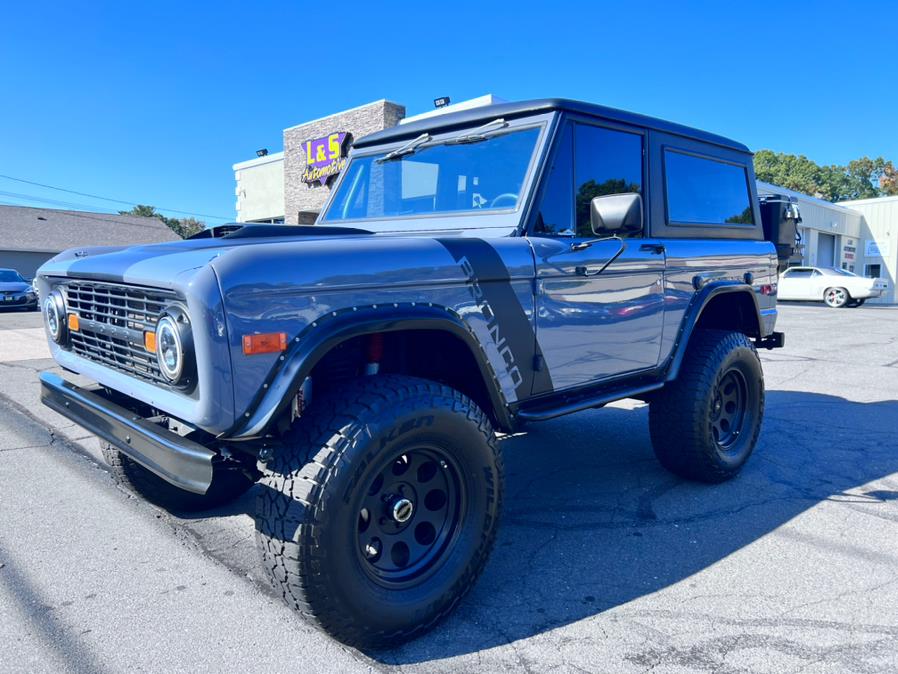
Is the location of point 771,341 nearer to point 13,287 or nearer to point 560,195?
point 560,195

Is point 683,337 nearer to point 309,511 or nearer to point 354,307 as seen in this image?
point 354,307

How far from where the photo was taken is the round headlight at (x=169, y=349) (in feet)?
7.00

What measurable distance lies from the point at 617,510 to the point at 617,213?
178 centimetres

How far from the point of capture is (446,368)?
2.96 metres

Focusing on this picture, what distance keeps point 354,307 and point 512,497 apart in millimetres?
2097

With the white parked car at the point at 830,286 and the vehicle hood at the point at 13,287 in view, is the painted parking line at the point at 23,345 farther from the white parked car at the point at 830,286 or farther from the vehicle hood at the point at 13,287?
the white parked car at the point at 830,286

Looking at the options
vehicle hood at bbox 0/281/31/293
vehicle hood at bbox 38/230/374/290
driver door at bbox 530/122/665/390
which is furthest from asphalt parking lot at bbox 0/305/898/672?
vehicle hood at bbox 0/281/31/293

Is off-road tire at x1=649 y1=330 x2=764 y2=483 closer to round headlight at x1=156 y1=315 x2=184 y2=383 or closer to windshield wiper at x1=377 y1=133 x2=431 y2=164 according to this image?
windshield wiper at x1=377 y1=133 x2=431 y2=164

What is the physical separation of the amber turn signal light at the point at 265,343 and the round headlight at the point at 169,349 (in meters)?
0.22

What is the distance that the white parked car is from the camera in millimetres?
22594

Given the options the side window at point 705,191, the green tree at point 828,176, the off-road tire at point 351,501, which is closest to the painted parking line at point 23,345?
the off-road tire at point 351,501

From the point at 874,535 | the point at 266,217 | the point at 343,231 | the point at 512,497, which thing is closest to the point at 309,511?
the point at 343,231

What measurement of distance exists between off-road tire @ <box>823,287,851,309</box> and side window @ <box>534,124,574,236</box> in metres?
22.9

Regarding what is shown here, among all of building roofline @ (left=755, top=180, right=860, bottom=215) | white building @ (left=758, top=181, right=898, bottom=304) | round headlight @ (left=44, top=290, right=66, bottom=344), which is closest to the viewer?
round headlight @ (left=44, top=290, right=66, bottom=344)
